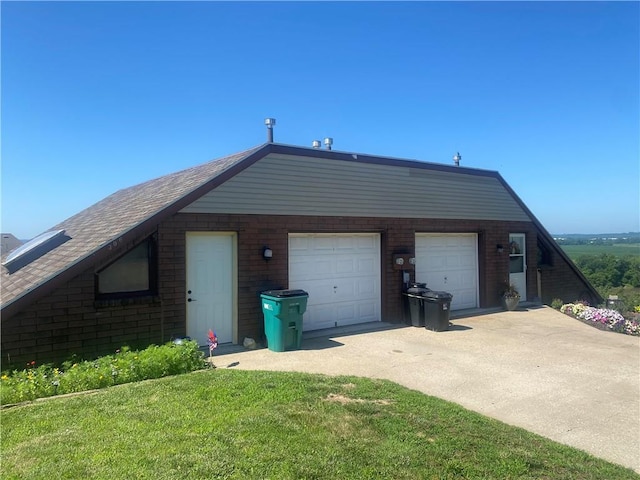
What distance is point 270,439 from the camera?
4.05 metres

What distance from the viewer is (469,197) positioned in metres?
13.4

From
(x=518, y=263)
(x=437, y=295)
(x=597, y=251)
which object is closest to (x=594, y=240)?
(x=597, y=251)

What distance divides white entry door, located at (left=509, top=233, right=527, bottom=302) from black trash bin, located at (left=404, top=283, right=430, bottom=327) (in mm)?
4985

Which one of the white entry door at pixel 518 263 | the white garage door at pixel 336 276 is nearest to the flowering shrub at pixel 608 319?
the white entry door at pixel 518 263

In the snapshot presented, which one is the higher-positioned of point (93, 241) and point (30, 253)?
point (93, 241)

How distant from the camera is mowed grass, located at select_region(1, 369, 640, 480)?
3600 millimetres

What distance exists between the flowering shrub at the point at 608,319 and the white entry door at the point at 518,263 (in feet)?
6.70

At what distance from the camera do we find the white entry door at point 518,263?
47.9 feet

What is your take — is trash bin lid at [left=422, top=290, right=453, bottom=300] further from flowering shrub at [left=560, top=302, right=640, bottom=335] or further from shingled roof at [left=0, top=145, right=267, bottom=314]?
shingled roof at [left=0, top=145, right=267, bottom=314]

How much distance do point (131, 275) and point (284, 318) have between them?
2.86 meters

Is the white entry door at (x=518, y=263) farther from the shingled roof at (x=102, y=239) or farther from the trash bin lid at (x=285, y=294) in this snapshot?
the trash bin lid at (x=285, y=294)

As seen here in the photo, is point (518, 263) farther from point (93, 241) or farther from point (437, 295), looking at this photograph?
point (93, 241)

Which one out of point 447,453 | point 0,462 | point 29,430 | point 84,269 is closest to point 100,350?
point 84,269

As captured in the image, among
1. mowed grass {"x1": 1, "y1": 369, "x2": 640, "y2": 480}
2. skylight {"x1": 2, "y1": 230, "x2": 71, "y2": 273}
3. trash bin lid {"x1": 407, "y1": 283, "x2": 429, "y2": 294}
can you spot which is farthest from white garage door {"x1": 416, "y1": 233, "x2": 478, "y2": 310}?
skylight {"x1": 2, "y1": 230, "x2": 71, "y2": 273}
